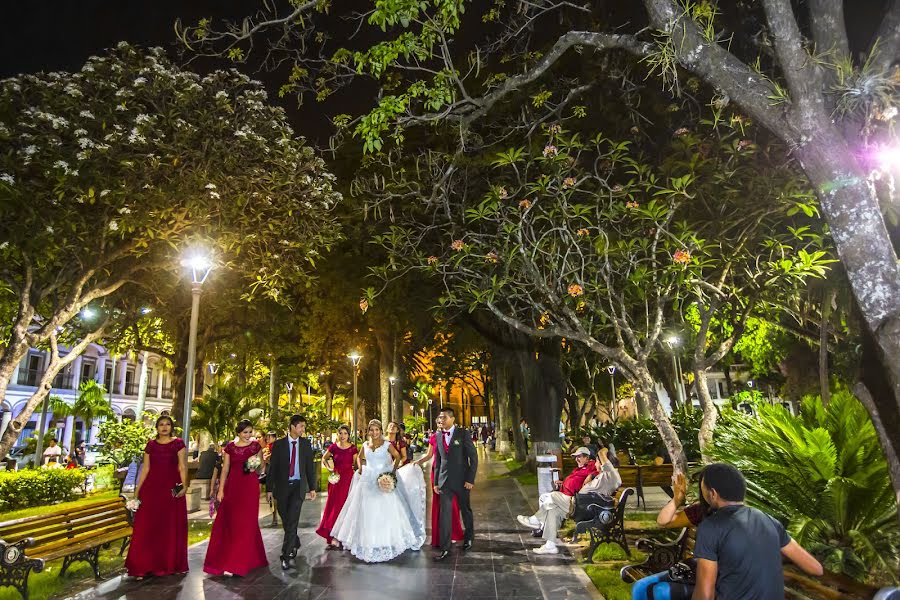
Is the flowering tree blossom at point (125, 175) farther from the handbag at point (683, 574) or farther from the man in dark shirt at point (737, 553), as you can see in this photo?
the man in dark shirt at point (737, 553)

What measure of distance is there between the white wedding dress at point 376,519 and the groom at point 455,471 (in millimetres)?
577

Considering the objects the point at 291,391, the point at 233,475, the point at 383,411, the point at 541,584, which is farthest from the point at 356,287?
the point at 291,391

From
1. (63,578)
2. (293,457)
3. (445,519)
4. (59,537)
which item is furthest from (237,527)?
(445,519)

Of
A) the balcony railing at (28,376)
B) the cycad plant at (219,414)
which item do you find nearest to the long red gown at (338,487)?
the cycad plant at (219,414)

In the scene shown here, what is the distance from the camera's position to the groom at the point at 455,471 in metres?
8.10

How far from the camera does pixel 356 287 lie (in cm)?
1734

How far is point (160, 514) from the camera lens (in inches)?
264

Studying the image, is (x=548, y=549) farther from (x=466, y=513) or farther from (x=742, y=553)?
(x=742, y=553)

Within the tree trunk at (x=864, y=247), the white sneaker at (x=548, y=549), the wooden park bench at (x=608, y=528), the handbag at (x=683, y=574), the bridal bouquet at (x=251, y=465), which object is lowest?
the white sneaker at (x=548, y=549)

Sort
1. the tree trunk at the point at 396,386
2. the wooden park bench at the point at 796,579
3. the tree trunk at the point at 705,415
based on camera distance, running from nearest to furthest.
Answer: the wooden park bench at the point at 796,579 < the tree trunk at the point at 705,415 < the tree trunk at the point at 396,386

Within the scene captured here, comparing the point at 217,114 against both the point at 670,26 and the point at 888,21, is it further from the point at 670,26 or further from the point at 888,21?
the point at 888,21

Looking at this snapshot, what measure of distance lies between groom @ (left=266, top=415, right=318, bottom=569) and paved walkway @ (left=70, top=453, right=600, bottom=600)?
0.44 meters

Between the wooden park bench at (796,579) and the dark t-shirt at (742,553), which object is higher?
the dark t-shirt at (742,553)

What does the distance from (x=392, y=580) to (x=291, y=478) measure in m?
2.04
